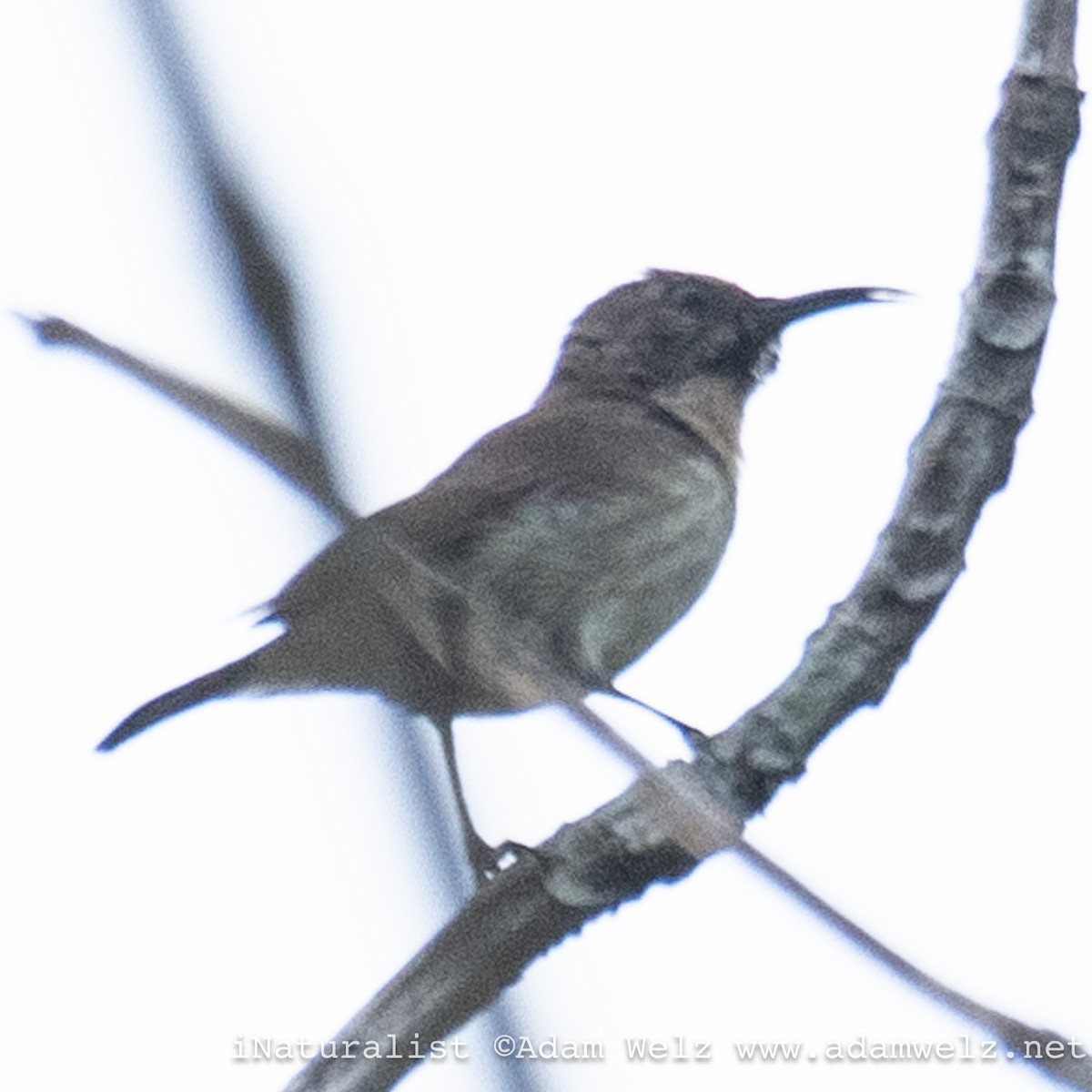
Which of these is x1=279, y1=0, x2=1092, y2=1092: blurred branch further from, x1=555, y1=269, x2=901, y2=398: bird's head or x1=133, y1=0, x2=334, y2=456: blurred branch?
x1=555, y1=269, x2=901, y2=398: bird's head

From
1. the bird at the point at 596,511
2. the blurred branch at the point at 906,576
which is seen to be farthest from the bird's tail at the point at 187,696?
the blurred branch at the point at 906,576

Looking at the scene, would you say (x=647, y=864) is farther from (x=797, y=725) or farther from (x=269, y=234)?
(x=269, y=234)

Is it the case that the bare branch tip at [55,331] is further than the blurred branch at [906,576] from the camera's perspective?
No

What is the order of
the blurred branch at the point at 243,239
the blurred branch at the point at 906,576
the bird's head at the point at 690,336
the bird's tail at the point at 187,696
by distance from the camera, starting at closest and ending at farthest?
the blurred branch at the point at 243,239 → the blurred branch at the point at 906,576 → the bird's tail at the point at 187,696 → the bird's head at the point at 690,336

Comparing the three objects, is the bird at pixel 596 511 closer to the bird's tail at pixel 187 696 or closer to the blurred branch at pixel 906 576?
the bird's tail at pixel 187 696

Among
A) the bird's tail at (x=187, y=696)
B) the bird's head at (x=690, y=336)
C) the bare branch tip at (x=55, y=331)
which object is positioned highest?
the bare branch tip at (x=55, y=331)

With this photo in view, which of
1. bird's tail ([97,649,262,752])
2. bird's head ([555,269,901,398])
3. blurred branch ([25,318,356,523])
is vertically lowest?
bird's tail ([97,649,262,752])

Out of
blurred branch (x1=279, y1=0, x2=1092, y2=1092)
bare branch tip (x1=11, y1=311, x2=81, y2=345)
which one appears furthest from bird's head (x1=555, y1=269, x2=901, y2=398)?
bare branch tip (x1=11, y1=311, x2=81, y2=345)
